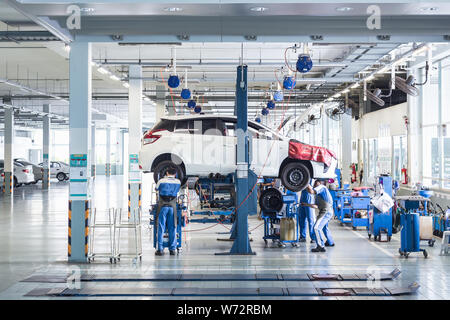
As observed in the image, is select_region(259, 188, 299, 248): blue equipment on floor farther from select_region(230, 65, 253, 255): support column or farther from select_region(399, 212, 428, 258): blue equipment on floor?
select_region(399, 212, 428, 258): blue equipment on floor

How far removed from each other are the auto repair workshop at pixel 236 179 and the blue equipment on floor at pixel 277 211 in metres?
0.03

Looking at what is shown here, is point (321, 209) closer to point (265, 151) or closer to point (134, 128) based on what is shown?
point (265, 151)

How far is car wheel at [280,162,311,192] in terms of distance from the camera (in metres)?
10.7

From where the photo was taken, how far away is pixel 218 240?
34.7 ft

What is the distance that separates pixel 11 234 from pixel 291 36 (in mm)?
7667

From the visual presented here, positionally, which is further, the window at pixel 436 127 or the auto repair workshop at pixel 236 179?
the window at pixel 436 127

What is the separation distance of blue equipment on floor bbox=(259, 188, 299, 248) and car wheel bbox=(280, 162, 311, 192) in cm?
62

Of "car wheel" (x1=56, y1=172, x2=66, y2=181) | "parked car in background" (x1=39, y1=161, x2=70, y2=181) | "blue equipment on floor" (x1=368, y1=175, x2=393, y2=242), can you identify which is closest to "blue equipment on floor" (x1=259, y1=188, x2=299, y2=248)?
"blue equipment on floor" (x1=368, y1=175, x2=393, y2=242)

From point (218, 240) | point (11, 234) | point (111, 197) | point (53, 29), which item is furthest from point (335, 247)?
point (111, 197)

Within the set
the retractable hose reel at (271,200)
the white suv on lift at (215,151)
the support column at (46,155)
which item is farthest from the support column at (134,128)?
the support column at (46,155)

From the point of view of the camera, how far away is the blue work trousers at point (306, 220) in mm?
9797

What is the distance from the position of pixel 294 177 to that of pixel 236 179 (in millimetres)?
2193

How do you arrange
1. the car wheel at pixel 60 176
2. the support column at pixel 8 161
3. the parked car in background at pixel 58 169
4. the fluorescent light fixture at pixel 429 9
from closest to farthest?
the fluorescent light fixture at pixel 429 9 < the support column at pixel 8 161 < the parked car in background at pixel 58 169 < the car wheel at pixel 60 176

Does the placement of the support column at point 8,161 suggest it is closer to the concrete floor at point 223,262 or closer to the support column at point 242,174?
the concrete floor at point 223,262
